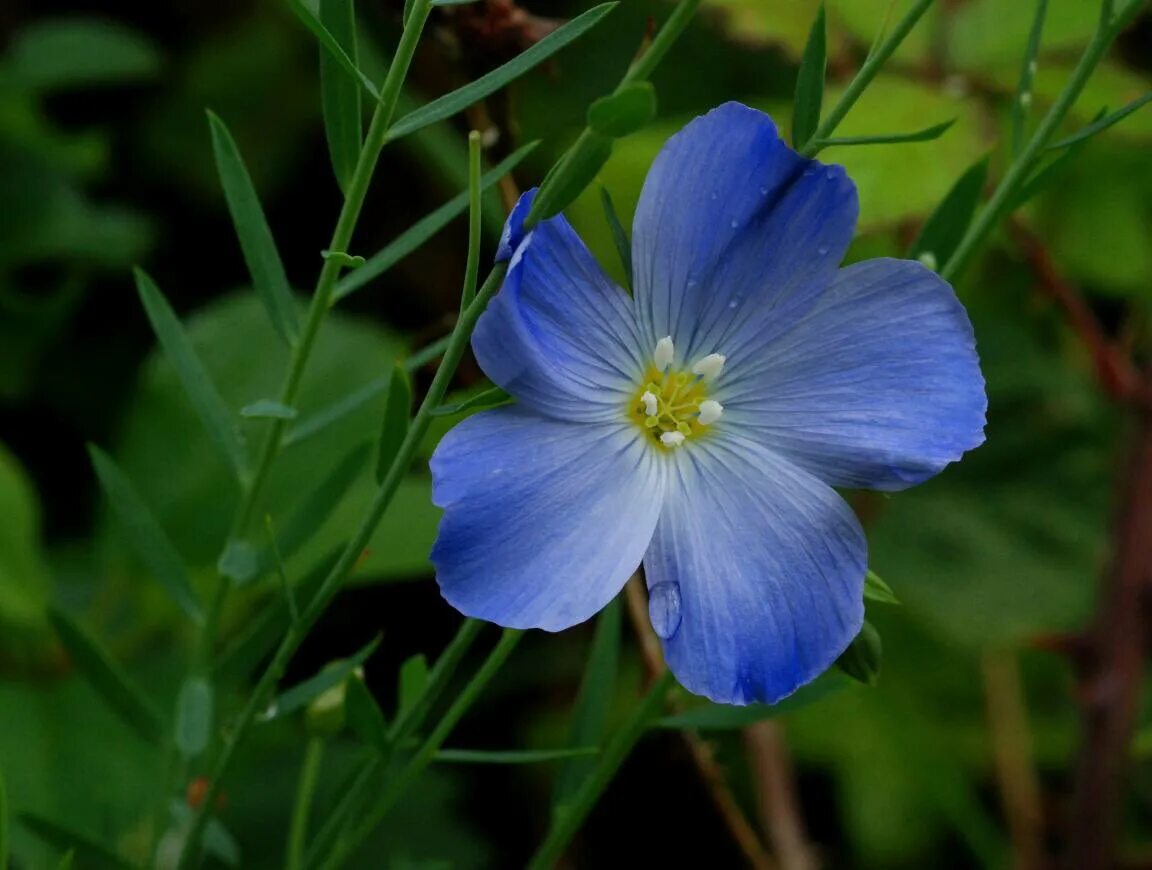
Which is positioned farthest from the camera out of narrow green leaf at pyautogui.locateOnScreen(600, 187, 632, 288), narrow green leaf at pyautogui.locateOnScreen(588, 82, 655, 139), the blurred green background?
the blurred green background

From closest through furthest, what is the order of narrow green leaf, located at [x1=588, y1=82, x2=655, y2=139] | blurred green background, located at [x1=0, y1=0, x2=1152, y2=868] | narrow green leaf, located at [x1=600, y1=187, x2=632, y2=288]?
1. narrow green leaf, located at [x1=588, y1=82, x2=655, y2=139]
2. narrow green leaf, located at [x1=600, y1=187, x2=632, y2=288]
3. blurred green background, located at [x1=0, y1=0, x2=1152, y2=868]

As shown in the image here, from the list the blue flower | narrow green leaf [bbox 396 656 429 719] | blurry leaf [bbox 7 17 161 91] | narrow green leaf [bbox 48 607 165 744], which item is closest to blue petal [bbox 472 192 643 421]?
the blue flower

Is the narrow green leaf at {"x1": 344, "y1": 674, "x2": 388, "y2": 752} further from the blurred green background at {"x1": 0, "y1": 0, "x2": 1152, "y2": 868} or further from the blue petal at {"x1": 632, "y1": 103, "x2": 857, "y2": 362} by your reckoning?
the blurred green background at {"x1": 0, "y1": 0, "x2": 1152, "y2": 868}

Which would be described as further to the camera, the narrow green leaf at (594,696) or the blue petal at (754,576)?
the narrow green leaf at (594,696)

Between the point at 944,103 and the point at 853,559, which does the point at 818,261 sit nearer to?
the point at 853,559

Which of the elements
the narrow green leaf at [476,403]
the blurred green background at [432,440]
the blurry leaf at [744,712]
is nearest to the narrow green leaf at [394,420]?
the narrow green leaf at [476,403]

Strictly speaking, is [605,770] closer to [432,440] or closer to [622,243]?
[622,243]

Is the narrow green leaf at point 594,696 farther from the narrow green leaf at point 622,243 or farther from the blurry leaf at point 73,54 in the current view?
the blurry leaf at point 73,54

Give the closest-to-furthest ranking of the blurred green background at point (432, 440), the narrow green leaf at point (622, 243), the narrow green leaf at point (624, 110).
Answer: the narrow green leaf at point (624, 110), the narrow green leaf at point (622, 243), the blurred green background at point (432, 440)
